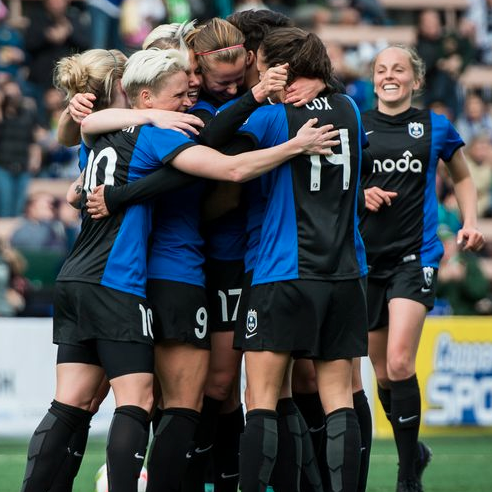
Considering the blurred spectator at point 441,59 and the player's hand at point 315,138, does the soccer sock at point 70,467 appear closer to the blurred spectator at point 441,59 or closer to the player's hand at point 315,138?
the player's hand at point 315,138

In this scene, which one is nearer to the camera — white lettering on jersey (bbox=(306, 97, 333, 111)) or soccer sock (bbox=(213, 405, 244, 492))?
white lettering on jersey (bbox=(306, 97, 333, 111))

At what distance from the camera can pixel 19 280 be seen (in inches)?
434

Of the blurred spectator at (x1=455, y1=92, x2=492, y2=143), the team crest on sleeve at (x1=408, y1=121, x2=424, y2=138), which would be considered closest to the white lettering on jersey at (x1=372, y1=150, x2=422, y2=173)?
the team crest on sleeve at (x1=408, y1=121, x2=424, y2=138)

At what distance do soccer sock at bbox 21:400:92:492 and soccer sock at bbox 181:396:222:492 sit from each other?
704 mm

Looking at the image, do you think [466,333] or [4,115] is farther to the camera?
[4,115]

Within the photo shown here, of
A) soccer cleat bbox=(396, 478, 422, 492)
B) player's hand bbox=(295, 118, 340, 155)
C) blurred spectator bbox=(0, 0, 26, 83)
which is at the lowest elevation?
soccer cleat bbox=(396, 478, 422, 492)

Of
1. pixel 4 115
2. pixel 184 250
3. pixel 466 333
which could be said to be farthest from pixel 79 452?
pixel 4 115

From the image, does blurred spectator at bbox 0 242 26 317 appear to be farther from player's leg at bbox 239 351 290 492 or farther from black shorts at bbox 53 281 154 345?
player's leg at bbox 239 351 290 492

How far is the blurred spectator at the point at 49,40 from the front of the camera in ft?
45.9

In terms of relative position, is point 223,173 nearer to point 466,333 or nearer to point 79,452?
point 79,452

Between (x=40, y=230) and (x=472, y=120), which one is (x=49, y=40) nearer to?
(x=40, y=230)

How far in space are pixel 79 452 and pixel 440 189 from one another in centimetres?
874

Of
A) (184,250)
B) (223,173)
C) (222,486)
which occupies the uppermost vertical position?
(223,173)

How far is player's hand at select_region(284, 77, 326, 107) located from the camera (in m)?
5.08
